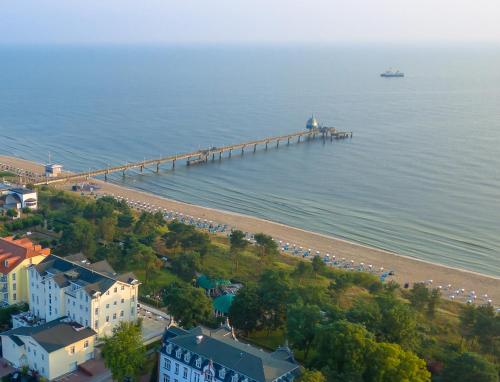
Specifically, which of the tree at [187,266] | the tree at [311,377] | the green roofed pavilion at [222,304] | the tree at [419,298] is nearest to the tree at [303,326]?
the tree at [311,377]

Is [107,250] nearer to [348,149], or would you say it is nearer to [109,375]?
[109,375]

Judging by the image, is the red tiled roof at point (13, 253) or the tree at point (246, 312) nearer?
the tree at point (246, 312)

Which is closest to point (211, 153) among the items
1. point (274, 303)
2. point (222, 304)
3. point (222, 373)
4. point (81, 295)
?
point (222, 304)

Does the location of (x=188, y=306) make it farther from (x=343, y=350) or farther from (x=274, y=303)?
(x=343, y=350)

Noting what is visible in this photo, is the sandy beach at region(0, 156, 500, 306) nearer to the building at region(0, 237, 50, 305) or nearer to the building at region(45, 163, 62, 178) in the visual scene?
the building at region(45, 163, 62, 178)

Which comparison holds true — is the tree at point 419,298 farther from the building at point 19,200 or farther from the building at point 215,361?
the building at point 19,200

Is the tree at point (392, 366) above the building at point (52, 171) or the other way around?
above
